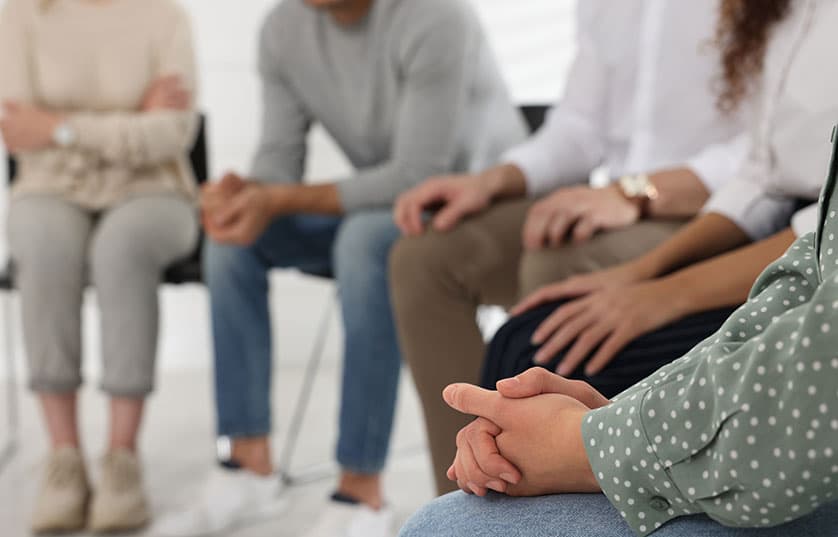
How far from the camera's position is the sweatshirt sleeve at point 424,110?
2.04 meters

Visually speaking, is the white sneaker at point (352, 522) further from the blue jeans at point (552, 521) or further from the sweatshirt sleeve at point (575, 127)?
the blue jeans at point (552, 521)

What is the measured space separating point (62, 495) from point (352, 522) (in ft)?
1.86

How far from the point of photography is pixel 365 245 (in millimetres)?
1924

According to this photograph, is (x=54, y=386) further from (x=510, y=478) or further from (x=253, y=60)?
(x=510, y=478)

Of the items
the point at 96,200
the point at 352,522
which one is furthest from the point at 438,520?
the point at 96,200

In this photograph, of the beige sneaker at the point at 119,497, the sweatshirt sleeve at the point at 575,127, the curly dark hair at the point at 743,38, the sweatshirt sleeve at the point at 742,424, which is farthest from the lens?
the beige sneaker at the point at 119,497

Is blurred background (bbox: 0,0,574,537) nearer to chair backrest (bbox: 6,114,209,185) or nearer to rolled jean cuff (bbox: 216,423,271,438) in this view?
chair backrest (bbox: 6,114,209,185)

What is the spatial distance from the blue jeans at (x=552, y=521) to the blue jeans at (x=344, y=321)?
1199 millimetres

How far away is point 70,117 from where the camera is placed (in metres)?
2.28

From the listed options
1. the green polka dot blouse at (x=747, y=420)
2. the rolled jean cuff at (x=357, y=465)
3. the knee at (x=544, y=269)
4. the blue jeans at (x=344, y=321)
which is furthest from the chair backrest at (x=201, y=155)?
the green polka dot blouse at (x=747, y=420)

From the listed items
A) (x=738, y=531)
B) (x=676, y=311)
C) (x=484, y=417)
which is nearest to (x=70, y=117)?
(x=676, y=311)

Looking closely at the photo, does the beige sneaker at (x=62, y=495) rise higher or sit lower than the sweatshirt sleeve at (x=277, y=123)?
lower

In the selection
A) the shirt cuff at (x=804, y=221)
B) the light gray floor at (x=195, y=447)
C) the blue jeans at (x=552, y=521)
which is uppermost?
the shirt cuff at (x=804, y=221)

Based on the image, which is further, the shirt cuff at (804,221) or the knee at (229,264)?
the knee at (229,264)
